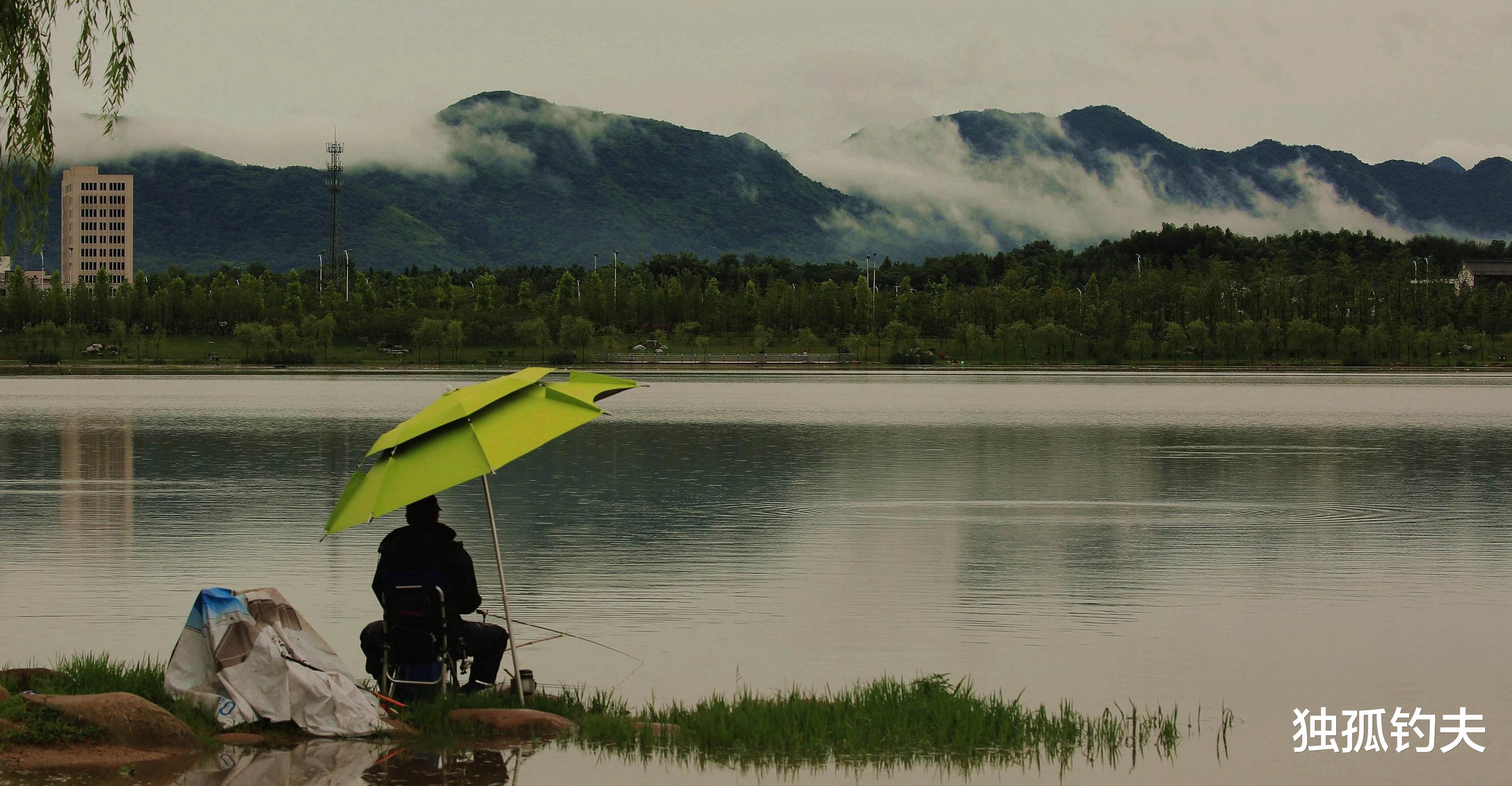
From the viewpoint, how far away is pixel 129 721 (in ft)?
34.0

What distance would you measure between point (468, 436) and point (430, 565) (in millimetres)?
1033

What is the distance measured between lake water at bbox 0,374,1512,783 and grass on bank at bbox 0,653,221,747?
1.68 metres

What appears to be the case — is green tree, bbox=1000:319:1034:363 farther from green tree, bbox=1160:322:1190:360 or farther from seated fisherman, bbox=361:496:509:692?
seated fisherman, bbox=361:496:509:692

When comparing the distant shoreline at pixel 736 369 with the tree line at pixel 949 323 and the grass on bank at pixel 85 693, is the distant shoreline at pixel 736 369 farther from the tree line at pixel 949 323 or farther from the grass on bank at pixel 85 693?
the grass on bank at pixel 85 693

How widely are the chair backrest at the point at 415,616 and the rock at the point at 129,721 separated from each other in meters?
1.76

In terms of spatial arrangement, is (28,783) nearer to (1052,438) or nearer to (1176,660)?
(1176,660)

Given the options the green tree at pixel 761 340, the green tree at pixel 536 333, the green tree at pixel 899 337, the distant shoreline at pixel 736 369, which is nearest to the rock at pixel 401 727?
the distant shoreline at pixel 736 369

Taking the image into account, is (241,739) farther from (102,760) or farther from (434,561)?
(434,561)

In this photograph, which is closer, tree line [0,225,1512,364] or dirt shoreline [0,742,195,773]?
dirt shoreline [0,742,195,773]

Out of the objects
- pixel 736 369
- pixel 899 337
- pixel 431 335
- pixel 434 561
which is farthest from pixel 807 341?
pixel 434 561

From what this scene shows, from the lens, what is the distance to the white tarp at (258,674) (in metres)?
11.0

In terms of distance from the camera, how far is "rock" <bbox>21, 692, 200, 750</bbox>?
10.3 meters

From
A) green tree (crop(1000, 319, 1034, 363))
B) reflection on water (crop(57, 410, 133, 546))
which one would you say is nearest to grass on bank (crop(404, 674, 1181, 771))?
reflection on water (crop(57, 410, 133, 546))

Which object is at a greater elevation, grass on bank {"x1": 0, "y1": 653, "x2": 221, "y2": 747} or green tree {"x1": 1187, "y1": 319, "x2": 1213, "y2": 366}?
green tree {"x1": 1187, "y1": 319, "x2": 1213, "y2": 366}
